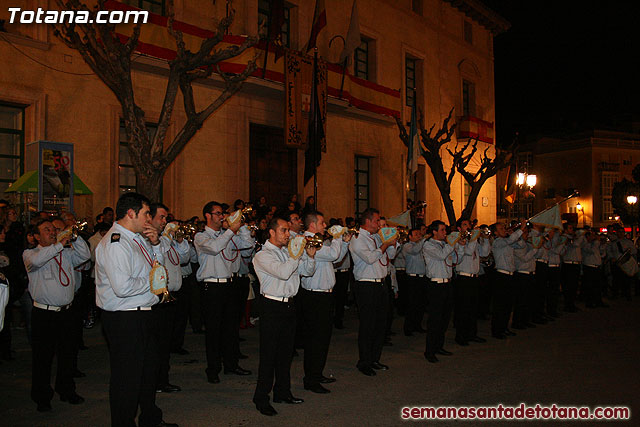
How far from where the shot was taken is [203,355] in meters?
8.66

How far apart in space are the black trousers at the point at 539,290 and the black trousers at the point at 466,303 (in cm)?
240

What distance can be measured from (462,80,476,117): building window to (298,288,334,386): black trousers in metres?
24.8

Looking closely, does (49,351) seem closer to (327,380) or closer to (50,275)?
(50,275)

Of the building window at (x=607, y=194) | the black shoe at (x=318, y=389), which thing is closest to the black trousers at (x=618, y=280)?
the black shoe at (x=318, y=389)

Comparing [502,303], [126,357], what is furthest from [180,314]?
[502,303]

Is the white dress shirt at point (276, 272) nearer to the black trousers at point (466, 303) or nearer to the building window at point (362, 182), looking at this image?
the black trousers at point (466, 303)

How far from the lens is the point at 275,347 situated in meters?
6.04

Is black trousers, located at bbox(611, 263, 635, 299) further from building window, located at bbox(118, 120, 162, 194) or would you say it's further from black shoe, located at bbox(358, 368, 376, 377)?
building window, located at bbox(118, 120, 162, 194)

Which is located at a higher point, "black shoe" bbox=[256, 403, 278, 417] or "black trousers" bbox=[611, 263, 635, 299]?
"black trousers" bbox=[611, 263, 635, 299]

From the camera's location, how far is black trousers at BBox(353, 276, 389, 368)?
25.0 ft

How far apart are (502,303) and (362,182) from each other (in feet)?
42.4

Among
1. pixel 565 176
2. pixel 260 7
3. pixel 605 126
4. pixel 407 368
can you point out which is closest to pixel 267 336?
pixel 407 368

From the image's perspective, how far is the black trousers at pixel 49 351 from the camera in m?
6.05

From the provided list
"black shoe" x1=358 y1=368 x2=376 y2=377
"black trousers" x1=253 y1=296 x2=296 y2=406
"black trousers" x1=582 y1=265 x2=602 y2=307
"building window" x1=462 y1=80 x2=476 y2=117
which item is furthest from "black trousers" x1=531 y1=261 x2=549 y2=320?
"building window" x1=462 y1=80 x2=476 y2=117
